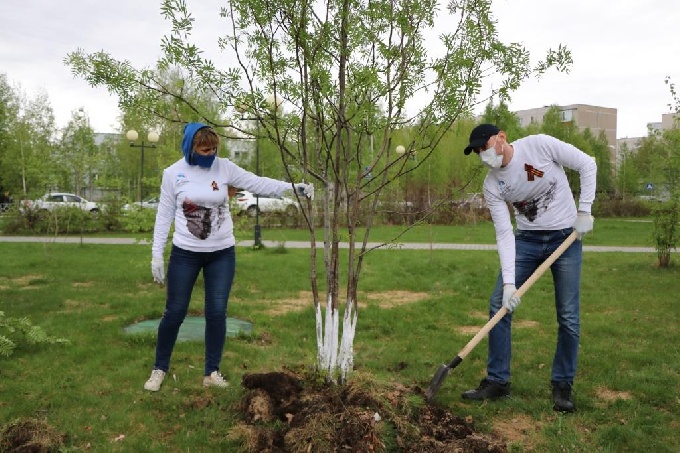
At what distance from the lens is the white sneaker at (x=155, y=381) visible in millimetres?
4090

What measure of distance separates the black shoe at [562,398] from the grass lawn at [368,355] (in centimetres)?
7

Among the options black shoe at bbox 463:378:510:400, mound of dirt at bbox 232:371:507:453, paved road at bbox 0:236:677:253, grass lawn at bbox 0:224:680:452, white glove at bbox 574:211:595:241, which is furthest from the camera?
paved road at bbox 0:236:677:253

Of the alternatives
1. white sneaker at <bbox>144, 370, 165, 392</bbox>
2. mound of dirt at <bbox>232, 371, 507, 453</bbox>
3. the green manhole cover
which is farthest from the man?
the green manhole cover

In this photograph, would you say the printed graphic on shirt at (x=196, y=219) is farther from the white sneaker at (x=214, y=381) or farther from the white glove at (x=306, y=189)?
the white sneaker at (x=214, y=381)

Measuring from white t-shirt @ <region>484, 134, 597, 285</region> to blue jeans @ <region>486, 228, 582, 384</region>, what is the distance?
11cm

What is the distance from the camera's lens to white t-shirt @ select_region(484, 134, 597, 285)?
12.2ft

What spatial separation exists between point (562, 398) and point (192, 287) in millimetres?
2605

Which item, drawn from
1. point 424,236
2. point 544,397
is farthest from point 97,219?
point 544,397

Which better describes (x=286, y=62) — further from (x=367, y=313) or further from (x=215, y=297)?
(x=367, y=313)

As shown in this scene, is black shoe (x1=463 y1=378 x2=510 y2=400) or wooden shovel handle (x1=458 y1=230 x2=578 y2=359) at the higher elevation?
wooden shovel handle (x1=458 y1=230 x2=578 y2=359)

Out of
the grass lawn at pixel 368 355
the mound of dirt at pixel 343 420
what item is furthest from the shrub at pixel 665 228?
the mound of dirt at pixel 343 420

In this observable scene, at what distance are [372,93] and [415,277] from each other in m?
6.63

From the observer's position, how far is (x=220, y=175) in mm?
3990

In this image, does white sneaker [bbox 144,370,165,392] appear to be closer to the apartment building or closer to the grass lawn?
the grass lawn
